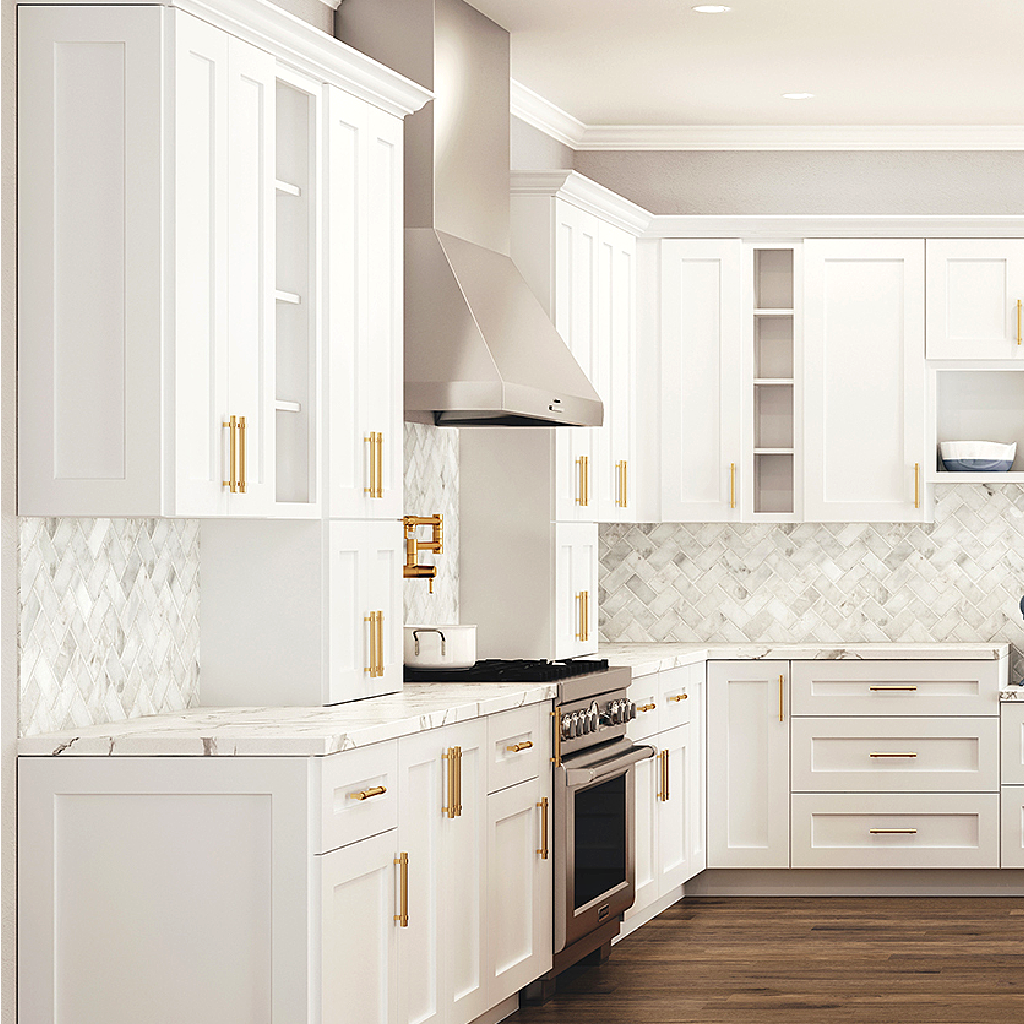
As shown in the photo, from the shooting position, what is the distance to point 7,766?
124 inches

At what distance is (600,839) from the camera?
4.96m

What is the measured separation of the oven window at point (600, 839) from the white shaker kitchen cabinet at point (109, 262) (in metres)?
1.98

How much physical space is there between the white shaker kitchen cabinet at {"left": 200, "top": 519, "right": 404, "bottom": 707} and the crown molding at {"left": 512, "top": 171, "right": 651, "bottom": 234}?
1.76m

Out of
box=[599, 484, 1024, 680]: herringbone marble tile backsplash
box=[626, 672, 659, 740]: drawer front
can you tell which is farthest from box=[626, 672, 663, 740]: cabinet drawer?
box=[599, 484, 1024, 680]: herringbone marble tile backsplash

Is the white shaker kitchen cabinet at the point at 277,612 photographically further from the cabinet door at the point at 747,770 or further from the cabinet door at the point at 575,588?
the cabinet door at the point at 747,770

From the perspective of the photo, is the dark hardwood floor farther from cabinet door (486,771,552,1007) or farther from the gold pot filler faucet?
the gold pot filler faucet

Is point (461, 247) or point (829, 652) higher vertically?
point (461, 247)

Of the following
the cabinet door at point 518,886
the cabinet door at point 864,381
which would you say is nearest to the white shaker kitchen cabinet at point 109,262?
the cabinet door at point 518,886

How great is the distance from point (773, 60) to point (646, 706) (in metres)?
2.22

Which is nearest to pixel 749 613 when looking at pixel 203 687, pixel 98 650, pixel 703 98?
pixel 703 98

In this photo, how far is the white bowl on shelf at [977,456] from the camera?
256 inches

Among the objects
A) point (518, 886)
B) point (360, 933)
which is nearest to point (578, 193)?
point (518, 886)

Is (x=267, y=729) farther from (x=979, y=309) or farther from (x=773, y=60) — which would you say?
(x=979, y=309)

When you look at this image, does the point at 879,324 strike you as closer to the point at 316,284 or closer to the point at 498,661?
the point at 498,661
